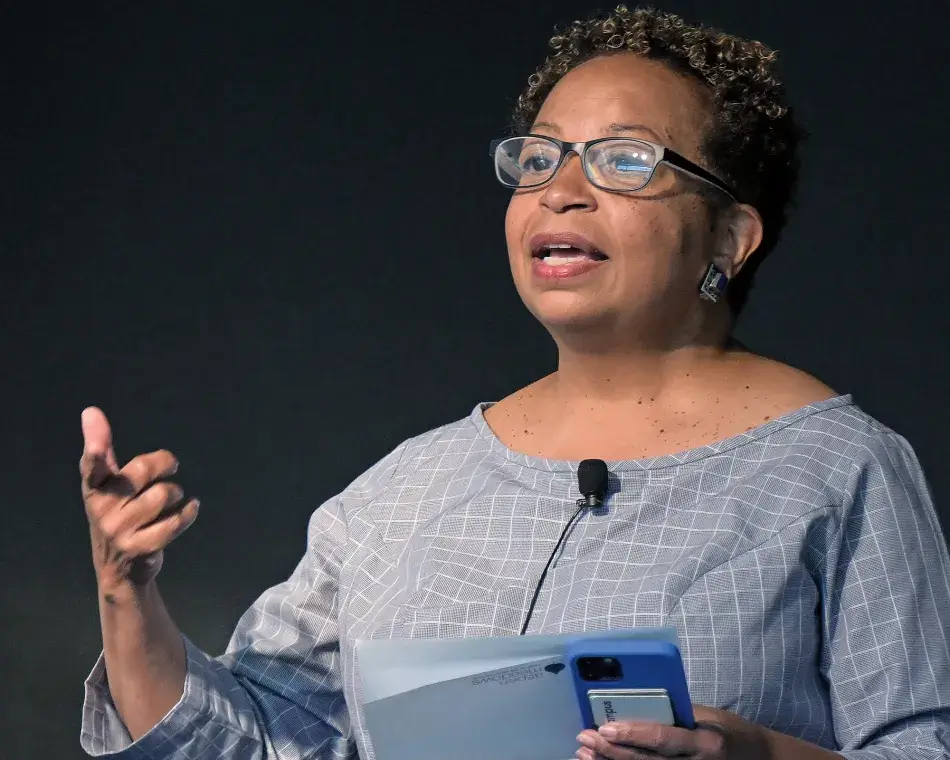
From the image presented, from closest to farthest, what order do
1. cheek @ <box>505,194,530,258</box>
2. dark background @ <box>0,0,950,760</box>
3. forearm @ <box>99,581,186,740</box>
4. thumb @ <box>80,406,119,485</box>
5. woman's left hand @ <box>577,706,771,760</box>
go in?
1. woman's left hand @ <box>577,706,771,760</box>
2. thumb @ <box>80,406,119,485</box>
3. forearm @ <box>99,581,186,740</box>
4. cheek @ <box>505,194,530,258</box>
5. dark background @ <box>0,0,950,760</box>

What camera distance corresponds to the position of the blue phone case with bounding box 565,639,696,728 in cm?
116

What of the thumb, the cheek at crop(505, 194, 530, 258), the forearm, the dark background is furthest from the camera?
the dark background

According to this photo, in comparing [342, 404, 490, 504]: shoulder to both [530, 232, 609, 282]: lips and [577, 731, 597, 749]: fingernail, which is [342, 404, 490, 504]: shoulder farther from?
[577, 731, 597, 749]: fingernail

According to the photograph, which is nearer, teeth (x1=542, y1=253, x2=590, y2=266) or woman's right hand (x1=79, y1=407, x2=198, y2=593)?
woman's right hand (x1=79, y1=407, x2=198, y2=593)

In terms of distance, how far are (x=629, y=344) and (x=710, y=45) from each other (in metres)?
0.36

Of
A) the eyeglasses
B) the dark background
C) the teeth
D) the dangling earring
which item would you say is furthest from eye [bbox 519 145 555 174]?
the dark background

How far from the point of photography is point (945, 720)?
1.36 metres

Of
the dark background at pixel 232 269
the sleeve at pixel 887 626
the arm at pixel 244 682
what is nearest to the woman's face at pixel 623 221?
the sleeve at pixel 887 626

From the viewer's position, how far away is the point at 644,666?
1.17 metres

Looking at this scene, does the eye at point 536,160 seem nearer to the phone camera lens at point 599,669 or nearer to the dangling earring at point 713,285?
the dangling earring at point 713,285

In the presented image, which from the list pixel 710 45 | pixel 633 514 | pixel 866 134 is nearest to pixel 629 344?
pixel 633 514

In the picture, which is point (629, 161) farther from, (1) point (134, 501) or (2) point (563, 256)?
(1) point (134, 501)

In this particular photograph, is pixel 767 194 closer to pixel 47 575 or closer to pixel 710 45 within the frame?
pixel 710 45

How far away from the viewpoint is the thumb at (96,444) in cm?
135
